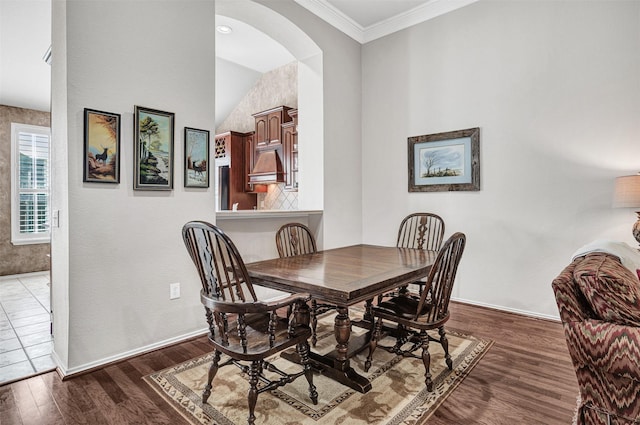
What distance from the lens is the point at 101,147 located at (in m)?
2.39

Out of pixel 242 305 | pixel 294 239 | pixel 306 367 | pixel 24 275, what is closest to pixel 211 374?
Result: pixel 306 367

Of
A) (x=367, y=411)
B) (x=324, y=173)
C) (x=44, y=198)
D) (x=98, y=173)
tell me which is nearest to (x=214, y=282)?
(x=367, y=411)

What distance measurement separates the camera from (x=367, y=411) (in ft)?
6.07

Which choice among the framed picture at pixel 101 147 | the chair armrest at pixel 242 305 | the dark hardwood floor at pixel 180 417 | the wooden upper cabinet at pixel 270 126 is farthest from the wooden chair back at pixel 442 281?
the wooden upper cabinet at pixel 270 126

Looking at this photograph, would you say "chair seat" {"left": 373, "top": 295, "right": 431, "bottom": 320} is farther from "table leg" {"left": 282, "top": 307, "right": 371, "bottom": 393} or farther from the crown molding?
the crown molding

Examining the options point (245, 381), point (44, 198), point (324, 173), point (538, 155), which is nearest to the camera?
point (245, 381)

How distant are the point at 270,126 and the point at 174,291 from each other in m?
3.23

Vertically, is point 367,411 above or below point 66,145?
below

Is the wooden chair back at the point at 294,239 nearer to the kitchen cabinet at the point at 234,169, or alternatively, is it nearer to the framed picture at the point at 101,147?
the framed picture at the point at 101,147

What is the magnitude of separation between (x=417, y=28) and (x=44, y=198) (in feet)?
21.6

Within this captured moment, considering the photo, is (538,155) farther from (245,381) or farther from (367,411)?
(245,381)

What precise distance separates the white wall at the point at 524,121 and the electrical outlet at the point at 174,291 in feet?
8.67

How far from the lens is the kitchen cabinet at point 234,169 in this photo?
5836mm

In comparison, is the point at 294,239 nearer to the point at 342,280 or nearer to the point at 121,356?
the point at 342,280
